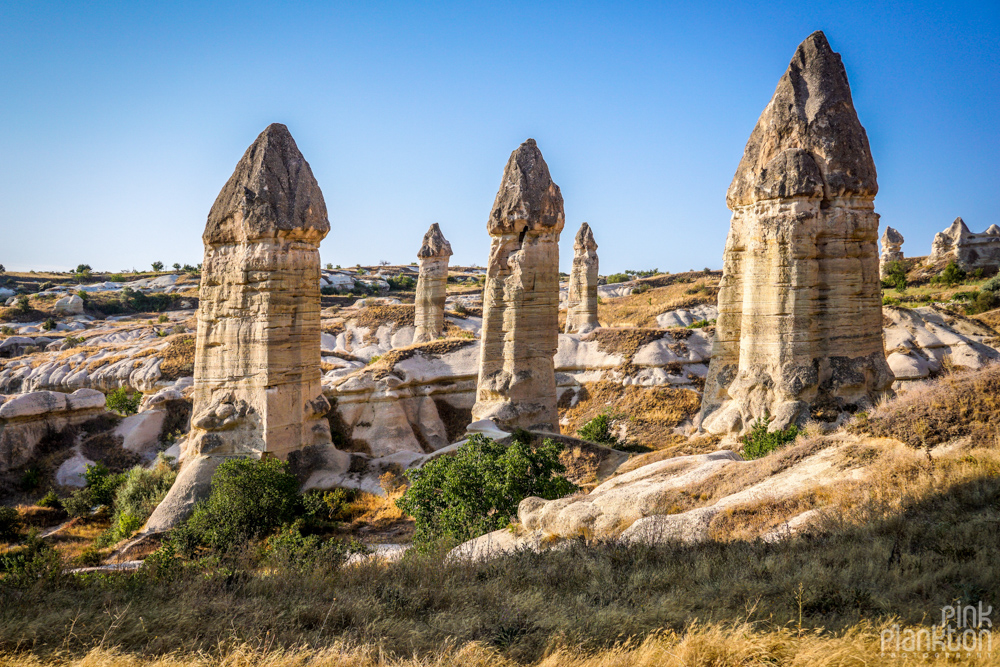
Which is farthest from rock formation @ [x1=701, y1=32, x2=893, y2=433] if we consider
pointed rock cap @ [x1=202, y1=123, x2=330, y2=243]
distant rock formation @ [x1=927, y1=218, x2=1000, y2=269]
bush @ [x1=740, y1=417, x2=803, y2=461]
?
distant rock formation @ [x1=927, y1=218, x2=1000, y2=269]

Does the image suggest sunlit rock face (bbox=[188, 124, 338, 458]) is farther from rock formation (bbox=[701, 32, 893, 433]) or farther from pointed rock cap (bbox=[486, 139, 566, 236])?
rock formation (bbox=[701, 32, 893, 433])

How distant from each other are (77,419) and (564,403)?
16659mm

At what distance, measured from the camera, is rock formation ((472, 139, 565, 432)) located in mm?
16906

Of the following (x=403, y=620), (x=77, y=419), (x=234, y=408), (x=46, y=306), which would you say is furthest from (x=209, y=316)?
(x=46, y=306)

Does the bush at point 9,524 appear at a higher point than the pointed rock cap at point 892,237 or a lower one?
lower

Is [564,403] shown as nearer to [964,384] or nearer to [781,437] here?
[781,437]

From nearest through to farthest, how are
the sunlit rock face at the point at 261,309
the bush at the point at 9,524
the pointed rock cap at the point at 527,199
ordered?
the bush at the point at 9,524 < the sunlit rock face at the point at 261,309 < the pointed rock cap at the point at 527,199

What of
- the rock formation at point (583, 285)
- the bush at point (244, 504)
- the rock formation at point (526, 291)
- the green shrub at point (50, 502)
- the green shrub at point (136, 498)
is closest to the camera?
the bush at point (244, 504)

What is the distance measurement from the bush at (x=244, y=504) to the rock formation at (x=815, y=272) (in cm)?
988

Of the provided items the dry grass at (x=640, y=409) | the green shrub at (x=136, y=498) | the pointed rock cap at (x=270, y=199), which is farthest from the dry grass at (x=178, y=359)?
the dry grass at (x=640, y=409)

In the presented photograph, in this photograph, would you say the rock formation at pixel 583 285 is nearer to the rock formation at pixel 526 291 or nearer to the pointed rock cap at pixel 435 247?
the pointed rock cap at pixel 435 247

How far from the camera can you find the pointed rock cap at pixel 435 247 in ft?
101

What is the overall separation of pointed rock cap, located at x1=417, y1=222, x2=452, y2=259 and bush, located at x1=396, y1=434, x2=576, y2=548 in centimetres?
2093

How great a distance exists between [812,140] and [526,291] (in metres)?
7.62
